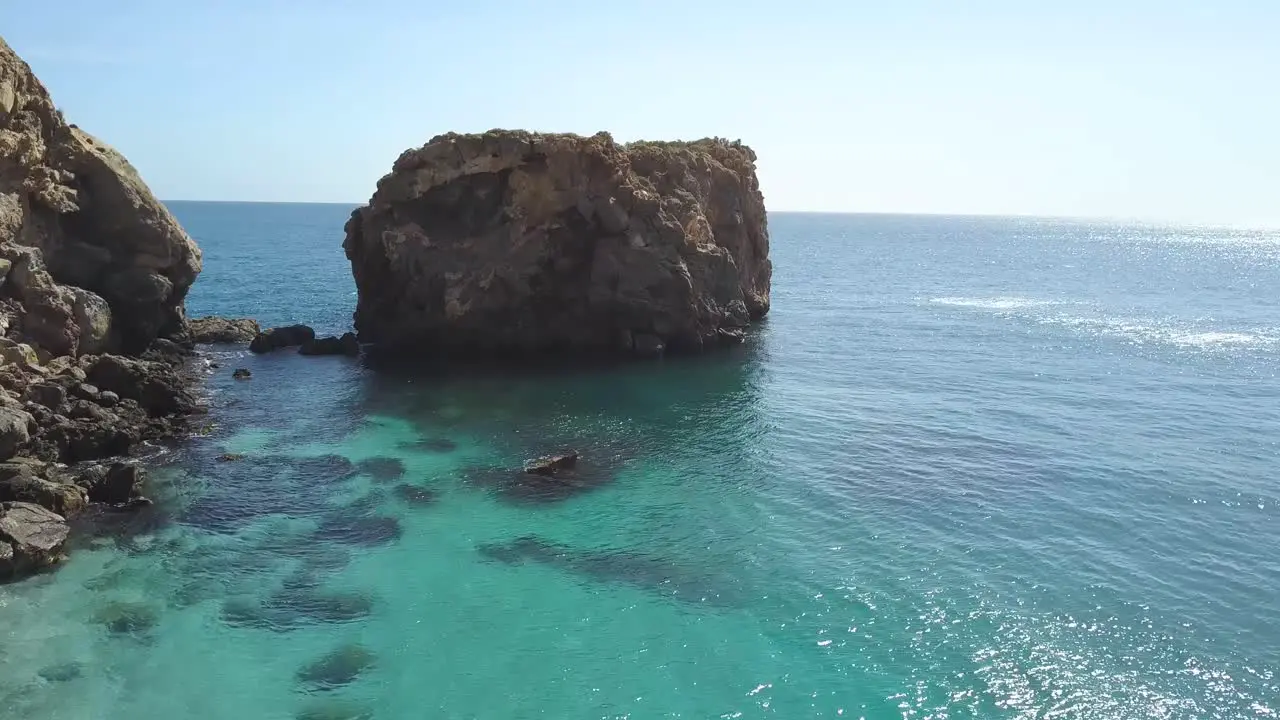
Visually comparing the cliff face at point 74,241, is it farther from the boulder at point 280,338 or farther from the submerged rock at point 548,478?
the submerged rock at point 548,478

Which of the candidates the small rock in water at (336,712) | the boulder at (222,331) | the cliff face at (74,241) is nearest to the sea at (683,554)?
the small rock in water at (336,712)

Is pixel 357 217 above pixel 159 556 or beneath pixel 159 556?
above

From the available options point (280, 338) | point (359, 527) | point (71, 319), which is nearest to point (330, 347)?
point (280, 338)

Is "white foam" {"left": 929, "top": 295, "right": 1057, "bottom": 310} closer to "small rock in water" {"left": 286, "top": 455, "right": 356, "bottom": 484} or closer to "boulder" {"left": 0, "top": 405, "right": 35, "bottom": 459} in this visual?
"small rock in water" {"left": 286, "top": 455, "right": 356, "bottom": 484}

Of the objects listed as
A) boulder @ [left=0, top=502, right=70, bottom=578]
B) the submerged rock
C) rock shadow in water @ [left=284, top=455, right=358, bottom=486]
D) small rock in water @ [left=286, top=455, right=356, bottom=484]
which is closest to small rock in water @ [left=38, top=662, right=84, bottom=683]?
boulder @ [left=0, top=502, right=70, bottom=578]

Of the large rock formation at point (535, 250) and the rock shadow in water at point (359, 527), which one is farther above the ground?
the large rock formation at point (535, 250)

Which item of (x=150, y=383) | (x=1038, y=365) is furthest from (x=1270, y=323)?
(x=150, y=383)

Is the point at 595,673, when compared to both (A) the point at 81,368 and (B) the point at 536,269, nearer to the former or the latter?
(A) the point at 81,368
